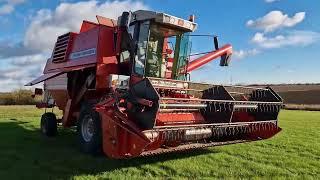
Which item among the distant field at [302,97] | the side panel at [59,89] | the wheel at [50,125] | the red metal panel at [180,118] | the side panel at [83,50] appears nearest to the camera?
the red metal panel at [180,118]

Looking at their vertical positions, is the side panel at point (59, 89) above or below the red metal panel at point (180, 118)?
above

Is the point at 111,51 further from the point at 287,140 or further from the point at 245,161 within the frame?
the point at 287,140

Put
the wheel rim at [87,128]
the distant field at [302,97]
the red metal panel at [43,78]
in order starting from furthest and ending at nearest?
the distant field at [302,97] → the red metal panel at [43,78] → the wheel rim at [87,128]

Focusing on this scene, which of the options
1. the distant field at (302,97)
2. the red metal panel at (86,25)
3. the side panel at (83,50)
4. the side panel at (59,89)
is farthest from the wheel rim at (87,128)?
the distant field at (302,97)

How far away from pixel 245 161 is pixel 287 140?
3.49 metres

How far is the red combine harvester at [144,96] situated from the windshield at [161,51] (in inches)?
0.8

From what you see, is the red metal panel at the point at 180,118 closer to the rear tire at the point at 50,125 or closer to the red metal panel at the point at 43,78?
the red metal panel at the point at 43,78

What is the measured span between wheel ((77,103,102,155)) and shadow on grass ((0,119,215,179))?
6.6 inches

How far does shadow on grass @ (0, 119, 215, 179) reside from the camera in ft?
21.3

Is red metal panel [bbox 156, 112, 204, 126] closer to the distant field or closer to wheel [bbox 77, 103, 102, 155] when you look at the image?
wheel [bbox 77, 103, 102, 155]

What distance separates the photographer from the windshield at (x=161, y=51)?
873 centimetres

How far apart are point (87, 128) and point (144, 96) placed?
221 cm

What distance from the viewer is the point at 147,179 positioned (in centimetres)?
594

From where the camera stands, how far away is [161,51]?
9125 mm
